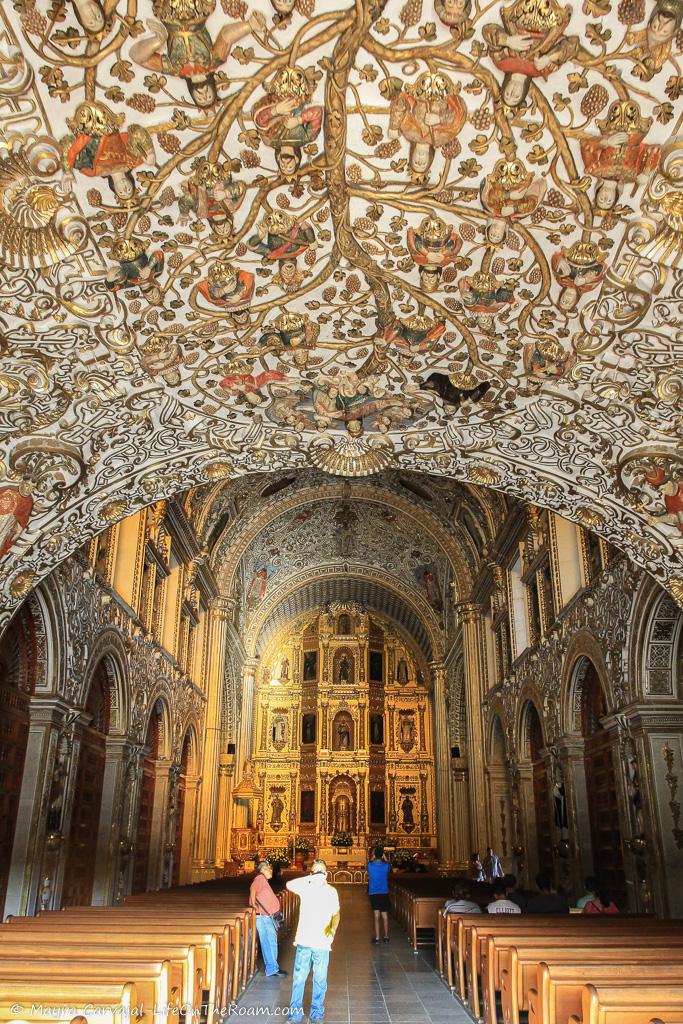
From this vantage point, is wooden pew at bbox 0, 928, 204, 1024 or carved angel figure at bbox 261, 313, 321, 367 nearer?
wooden pew at bbox 0, 928, 204, 1024

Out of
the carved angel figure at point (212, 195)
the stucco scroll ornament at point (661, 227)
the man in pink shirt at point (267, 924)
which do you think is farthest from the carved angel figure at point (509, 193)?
the man in pink shirt at point (267, 924)

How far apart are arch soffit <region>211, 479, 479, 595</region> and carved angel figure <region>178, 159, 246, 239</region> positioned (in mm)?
16393

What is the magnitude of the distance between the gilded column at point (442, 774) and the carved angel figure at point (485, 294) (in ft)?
65.3

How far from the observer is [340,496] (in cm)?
2370

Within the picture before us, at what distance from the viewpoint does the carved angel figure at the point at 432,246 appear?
6320 mm

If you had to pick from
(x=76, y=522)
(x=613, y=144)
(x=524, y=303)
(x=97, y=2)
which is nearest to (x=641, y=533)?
(x=524, y=303)

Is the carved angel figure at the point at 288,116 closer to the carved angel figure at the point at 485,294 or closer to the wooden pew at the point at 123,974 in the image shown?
the carved angel figure at the point at 485,294

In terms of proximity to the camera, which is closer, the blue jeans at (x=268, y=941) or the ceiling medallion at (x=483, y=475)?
the blue jeans at (x=268, y=941)

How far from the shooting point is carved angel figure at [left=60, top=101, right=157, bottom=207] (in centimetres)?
530

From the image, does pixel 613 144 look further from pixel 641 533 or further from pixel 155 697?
pixel 155 697

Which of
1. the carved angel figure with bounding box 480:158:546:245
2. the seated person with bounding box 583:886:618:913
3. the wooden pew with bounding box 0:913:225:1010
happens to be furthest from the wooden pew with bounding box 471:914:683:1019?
the carved angel figure with bounding box 480:158:546:245

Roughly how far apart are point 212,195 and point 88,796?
9445 millimetres

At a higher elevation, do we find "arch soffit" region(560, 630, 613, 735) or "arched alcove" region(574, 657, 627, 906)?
"arch soffit" region(560, 630, 613, 735)

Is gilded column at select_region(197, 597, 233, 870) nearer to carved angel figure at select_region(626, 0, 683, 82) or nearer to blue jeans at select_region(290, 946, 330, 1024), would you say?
blue jeans at select_region(290, 946, 330, 1024)
